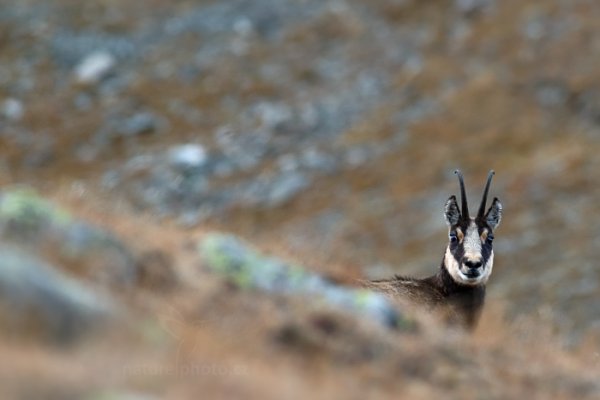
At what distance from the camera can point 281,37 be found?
49.9 m

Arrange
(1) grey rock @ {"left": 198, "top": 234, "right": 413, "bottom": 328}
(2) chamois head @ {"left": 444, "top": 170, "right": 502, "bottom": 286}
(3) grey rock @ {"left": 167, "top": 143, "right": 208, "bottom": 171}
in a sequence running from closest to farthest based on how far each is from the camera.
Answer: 1. (1) grey rock @ {"left": 198, "top": 234, "right": 413, "bottom": 328}
2. (2) chamois head @ {"left": 444, "top": 170, "right": 502, "bottom": 286}
3. (3) grey rock @ {"left": 167, "top": 143, "right": 208, "bottom": 171}

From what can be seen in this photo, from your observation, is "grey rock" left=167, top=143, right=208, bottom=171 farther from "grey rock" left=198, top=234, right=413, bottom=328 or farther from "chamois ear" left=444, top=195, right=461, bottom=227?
"grey rock" left=198, top=234, right=413, bottom=328

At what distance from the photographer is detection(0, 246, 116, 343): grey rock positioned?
323 inches

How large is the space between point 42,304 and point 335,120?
37.1 metres

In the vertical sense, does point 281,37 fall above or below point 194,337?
above

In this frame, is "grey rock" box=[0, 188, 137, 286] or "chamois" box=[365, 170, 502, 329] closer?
"grey rock" box=[0, 188, 137, 286]

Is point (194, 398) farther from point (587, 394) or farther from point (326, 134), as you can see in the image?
point (326, 134)

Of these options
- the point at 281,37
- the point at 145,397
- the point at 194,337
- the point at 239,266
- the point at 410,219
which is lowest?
the point at 145,397

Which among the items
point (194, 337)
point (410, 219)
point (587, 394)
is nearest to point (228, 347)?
point (194, 337)

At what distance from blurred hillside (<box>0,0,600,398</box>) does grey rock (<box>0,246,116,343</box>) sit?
65.3ft

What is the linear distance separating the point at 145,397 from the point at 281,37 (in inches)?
1695

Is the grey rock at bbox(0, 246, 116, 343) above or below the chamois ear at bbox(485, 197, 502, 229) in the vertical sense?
below

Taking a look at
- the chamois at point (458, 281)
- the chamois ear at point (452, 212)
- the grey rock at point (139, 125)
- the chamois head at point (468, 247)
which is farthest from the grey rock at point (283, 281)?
the grey rock at point (139, 125)

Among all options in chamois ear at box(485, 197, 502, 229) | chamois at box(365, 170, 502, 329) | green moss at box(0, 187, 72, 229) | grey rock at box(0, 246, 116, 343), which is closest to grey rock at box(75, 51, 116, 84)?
chamois ear at box(485, 197, 502, 229)
